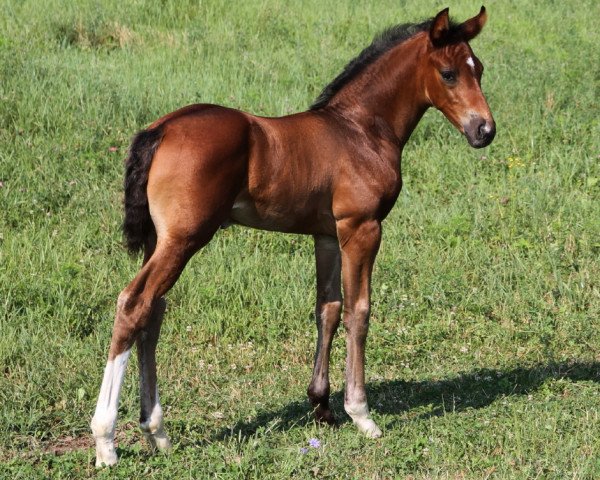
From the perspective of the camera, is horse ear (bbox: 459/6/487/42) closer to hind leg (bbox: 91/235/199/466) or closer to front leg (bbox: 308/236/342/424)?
front leg (bbox: 308/236/342/424)

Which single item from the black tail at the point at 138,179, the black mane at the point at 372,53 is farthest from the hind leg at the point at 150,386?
the black mane at the point at 372,53

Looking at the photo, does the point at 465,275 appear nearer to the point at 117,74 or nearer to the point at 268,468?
the point at 268,468

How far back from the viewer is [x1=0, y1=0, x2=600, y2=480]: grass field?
5.29 metres

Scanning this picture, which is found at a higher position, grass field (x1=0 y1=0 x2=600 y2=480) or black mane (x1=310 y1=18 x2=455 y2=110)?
black mane (x1=310 y1=18 x2=455 y2=110)

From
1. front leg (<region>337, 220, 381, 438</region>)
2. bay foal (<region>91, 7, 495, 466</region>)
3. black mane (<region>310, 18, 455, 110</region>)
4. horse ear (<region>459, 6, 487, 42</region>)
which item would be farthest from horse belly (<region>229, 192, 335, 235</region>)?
horse ear (<region>459, 6, 487, 42</region>)

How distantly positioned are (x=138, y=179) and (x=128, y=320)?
686 mm

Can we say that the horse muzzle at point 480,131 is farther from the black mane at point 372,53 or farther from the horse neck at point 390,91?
the black mane at point 372,53

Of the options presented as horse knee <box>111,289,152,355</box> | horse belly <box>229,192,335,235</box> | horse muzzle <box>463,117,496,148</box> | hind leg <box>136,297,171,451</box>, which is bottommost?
hind leg <box>136,297,171,451</box>

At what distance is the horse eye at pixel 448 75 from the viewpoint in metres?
5.64

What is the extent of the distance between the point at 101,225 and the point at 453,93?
3478 millimetres

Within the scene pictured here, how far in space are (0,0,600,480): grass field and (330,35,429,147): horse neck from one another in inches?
69.2

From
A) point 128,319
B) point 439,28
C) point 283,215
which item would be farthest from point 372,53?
point 128,319

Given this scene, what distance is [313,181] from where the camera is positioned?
5.33m

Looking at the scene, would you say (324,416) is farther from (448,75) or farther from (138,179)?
(448,75)
